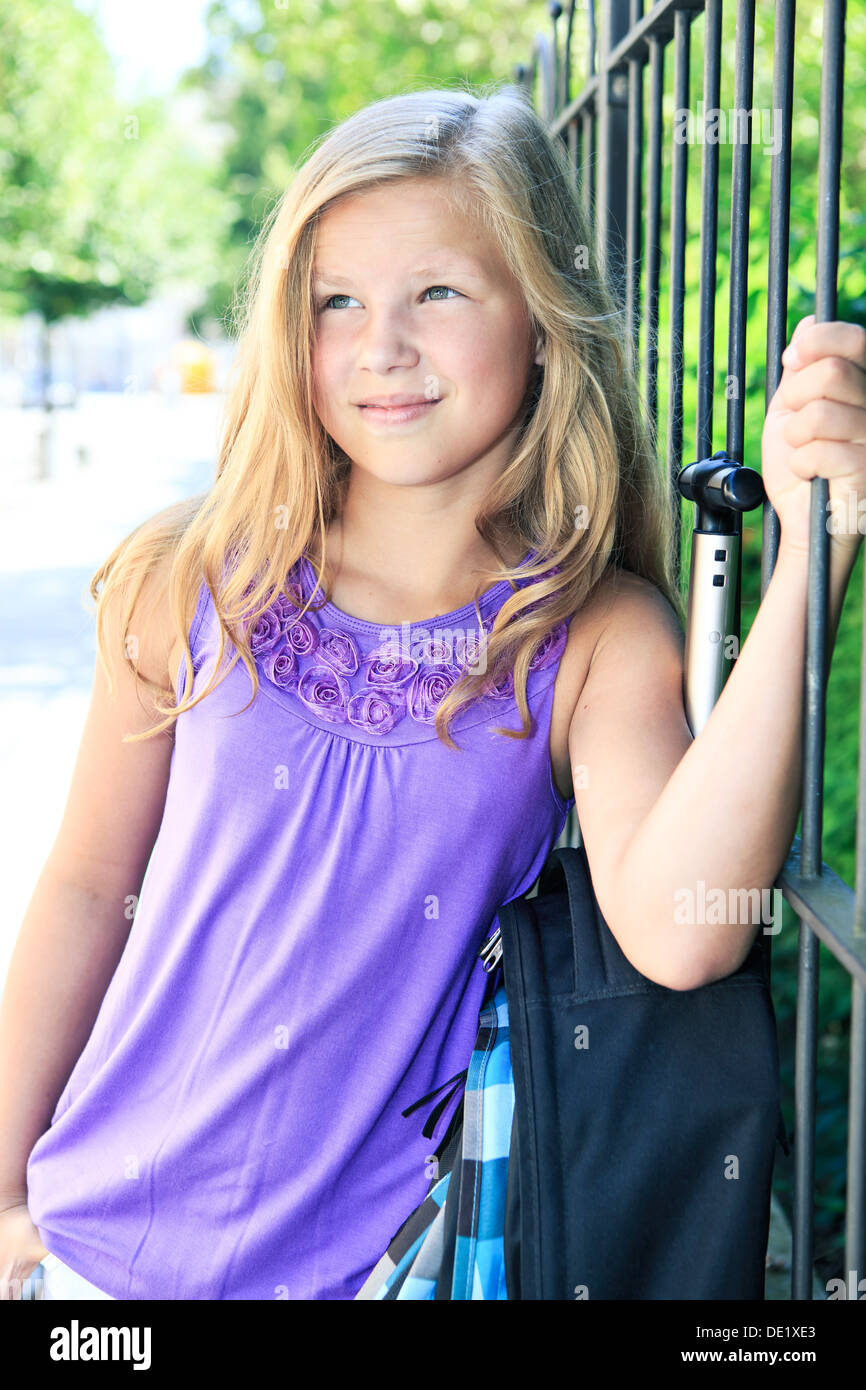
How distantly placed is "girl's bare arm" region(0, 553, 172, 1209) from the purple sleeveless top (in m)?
0.14

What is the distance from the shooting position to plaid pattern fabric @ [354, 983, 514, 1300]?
1.39 metres

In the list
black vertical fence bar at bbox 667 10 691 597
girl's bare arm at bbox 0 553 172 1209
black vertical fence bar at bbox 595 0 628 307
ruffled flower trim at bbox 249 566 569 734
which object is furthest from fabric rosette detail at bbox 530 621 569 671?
black vertical fence bar at bbox 595 0 628 307

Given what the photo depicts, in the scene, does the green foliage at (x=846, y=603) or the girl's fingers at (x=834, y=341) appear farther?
the green foliage at (x=846, y=603)

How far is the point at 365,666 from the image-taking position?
180 cm

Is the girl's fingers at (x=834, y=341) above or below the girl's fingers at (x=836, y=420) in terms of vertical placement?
above

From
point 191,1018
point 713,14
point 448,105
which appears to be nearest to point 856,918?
point 191,1018

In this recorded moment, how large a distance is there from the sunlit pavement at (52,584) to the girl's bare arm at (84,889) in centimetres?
20

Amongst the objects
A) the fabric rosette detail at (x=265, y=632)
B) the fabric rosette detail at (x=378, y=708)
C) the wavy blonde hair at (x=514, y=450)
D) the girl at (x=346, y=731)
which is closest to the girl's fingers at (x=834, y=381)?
the girl at (x=346, y=731)

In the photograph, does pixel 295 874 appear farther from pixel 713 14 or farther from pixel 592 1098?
pixel 713 14

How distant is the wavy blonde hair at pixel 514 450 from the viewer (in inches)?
70.0

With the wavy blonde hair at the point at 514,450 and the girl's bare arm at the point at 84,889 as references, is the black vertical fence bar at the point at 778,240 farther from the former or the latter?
the girl's bare arm at the point at 84,889

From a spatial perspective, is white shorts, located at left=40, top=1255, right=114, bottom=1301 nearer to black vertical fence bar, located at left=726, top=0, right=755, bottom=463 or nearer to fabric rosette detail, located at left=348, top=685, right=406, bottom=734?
fabric rosette detail, located at left=348, top=685, right=406, bottom=734

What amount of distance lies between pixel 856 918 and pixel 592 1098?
31 centimetres

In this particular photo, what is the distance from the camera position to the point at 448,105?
1.87m
